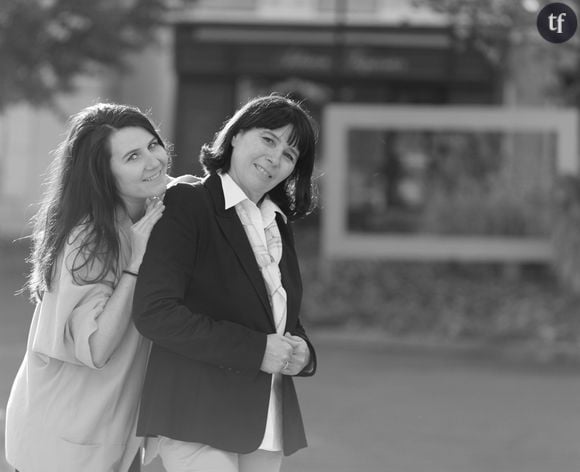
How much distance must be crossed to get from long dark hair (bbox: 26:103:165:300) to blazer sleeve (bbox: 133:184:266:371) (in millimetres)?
148

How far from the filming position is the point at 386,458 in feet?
19.6

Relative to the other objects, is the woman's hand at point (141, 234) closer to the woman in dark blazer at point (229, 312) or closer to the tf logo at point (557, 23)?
the woman in dark blazer at point (229, 312)

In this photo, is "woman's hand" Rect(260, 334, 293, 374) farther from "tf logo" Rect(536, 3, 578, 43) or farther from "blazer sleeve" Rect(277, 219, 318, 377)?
"tf logo" Rect(536, 3, 578, 43)

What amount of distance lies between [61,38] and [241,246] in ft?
45.8

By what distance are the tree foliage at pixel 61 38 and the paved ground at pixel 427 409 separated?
19.0 feet

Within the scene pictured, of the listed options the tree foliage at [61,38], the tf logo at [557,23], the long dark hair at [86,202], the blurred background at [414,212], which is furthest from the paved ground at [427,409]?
the tree foliage at [61,38]

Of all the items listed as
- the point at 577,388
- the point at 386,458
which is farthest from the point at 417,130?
the point at 386,458

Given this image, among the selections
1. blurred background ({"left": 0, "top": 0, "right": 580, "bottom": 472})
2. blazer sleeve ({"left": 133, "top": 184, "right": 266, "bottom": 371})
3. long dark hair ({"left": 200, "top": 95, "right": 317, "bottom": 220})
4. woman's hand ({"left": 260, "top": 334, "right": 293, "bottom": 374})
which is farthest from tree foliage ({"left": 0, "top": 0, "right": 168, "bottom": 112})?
woman's hand ({"left": 260, "top": 334, "right": 293, "bottom": 374})

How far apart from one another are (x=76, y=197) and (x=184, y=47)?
19209 mm

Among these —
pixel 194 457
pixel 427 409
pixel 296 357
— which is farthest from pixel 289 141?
pixel 427 409

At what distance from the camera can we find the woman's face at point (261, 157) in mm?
2785

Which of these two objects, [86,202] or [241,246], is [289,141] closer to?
[241,246]

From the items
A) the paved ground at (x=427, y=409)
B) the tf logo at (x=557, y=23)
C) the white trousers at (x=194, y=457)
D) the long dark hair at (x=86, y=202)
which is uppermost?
the tf logo at (x=557, y=23)

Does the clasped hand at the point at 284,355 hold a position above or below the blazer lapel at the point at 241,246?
below
